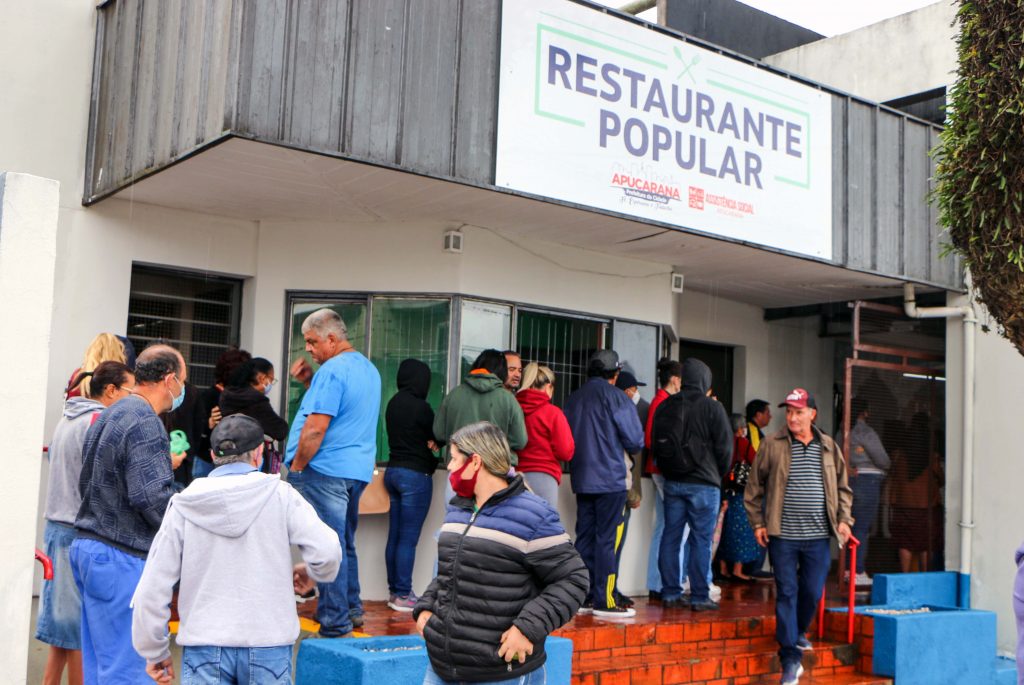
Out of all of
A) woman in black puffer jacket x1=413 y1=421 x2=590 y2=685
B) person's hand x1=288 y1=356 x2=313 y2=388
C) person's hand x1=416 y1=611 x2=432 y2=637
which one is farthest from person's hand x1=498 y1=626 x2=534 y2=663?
person's hand x1=288 y1=356 x2=313 y2=388

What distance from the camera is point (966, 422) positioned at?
10492 mm

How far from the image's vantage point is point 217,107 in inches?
248

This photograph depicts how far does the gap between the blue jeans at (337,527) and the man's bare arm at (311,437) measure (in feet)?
0.40

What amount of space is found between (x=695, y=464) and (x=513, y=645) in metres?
4.82

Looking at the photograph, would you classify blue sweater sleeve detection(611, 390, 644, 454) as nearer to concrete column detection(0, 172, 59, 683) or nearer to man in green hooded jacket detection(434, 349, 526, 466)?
man in green hooded jacket detection(434, 349, 526, 466)

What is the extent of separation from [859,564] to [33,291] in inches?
337

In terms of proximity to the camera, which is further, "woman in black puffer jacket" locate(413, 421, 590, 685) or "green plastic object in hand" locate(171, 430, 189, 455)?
"green plastic object in hand" locate(171, 430, 189, 455)

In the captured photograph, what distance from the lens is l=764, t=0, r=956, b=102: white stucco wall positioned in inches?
434

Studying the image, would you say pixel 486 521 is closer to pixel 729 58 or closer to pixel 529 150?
pixel 529 150

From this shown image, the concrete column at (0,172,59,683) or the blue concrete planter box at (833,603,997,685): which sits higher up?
the concrete column at (0,172,59,683)

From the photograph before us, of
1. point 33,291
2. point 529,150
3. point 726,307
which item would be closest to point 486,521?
point 33,291

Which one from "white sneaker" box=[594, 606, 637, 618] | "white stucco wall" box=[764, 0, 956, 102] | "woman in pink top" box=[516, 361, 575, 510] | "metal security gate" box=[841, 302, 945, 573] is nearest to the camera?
"woman in pink top" box=[516, 361, 575, 510]

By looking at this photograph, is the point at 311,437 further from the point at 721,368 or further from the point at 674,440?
the point at 721,368

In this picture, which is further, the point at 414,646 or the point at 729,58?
the point at 729,58
